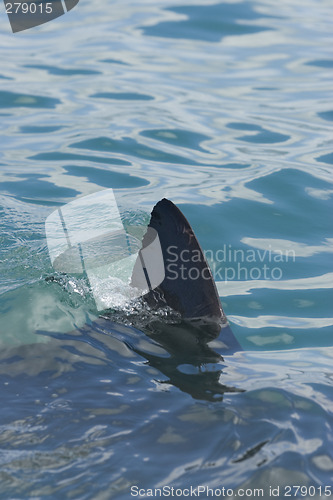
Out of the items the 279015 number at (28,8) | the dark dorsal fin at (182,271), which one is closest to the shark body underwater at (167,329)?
the dark dorsal fin at (182,271)

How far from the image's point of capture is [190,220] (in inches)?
299

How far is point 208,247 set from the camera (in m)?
7.17

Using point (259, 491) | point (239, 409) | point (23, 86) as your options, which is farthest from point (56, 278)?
point (23, 86)

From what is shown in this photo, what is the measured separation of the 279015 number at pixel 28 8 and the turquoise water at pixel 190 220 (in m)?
0.68

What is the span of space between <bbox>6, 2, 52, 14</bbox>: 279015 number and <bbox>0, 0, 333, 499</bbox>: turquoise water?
2.22 feet

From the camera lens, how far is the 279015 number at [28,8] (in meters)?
15.0

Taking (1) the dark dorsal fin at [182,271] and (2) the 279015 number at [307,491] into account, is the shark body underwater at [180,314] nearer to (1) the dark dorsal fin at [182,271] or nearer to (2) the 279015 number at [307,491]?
(1) the dark dorsal fin at [182,271]

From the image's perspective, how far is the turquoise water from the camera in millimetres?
3580

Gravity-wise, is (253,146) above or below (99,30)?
below

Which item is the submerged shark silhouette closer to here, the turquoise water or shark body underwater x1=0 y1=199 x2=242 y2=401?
shark body underwater x1=0 y1=199 x2=242 y2=401

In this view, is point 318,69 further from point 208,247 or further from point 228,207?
point 208,247

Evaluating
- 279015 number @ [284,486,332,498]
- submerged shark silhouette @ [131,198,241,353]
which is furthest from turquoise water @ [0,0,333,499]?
submerged shark silhouette @ [131,198,241,353]

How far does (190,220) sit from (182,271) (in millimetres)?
2999

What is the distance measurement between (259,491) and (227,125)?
7635 mm
